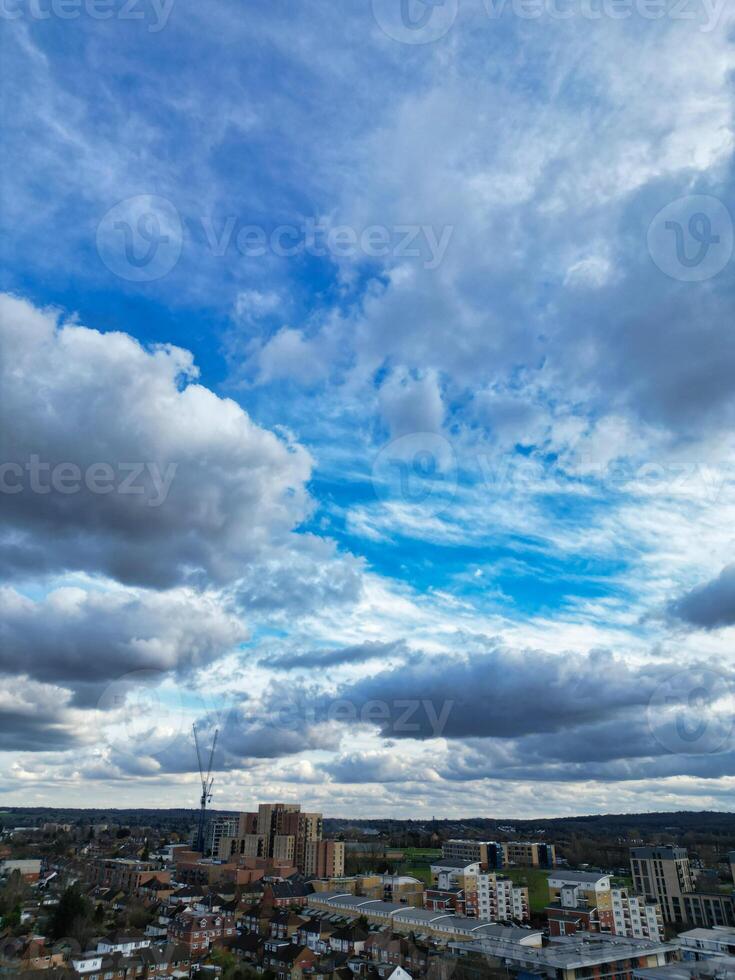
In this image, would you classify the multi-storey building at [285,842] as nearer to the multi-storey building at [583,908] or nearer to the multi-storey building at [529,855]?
the multi-storey building at [529,855]

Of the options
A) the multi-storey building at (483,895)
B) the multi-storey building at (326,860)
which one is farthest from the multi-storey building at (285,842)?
the multi-storey building at (483,895)

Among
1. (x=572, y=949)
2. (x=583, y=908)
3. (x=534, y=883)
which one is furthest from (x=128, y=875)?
(x=572, y=949)

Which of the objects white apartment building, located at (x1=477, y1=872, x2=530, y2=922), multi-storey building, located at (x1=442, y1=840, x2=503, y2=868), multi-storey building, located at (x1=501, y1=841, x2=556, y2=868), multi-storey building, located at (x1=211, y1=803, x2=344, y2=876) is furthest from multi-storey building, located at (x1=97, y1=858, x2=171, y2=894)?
multi-storey building, located at (x1=501, y1=841, x2=556, y2=868)

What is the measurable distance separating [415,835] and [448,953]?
11974 cm

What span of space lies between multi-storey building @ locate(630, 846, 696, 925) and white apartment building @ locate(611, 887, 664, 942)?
13503mm

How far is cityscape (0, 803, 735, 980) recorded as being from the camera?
39.4 meters

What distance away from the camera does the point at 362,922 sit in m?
52.2

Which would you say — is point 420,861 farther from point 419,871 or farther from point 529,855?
point 529,855

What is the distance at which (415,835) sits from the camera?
15088 cm

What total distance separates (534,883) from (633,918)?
34.8 m

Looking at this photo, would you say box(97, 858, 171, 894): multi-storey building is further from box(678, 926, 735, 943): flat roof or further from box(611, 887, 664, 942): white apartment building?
box(678, 926, 735, 943): flat roof

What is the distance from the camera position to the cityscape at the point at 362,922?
129 feet

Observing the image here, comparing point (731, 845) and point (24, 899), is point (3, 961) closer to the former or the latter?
point (24, 899)

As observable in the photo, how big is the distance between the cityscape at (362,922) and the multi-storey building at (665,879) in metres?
0.14
